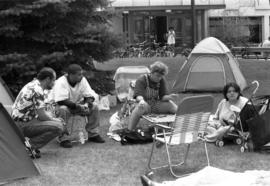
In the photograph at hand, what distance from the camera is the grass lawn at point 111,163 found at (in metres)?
6.21

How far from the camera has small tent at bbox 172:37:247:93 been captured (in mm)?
12945

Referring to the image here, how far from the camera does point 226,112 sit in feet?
26.1

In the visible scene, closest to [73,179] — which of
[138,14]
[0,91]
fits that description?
[0,91]

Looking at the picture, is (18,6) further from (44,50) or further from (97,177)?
(97,177)

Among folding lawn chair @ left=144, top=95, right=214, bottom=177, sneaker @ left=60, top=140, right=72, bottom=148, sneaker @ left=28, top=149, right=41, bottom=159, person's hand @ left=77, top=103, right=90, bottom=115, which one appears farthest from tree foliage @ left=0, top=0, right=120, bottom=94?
folding lawn chair @ left=144, top=95, right=214, bottom=177

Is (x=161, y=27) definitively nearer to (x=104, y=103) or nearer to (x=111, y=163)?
(x=104, y=103)

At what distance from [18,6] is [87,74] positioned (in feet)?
6.28

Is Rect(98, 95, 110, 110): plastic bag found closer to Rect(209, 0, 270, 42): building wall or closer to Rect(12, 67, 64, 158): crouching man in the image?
Rect(12, 67, 64, 158): crouching man

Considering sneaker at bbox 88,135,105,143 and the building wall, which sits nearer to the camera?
sneaker at bbox 88,135,105,143

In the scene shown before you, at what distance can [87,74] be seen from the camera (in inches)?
449

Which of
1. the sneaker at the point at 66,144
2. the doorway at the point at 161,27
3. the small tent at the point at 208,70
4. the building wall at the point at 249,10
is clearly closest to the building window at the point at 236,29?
the building wall at the point at 249,10

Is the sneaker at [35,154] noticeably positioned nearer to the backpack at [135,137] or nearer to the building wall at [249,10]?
the backpack at [135,137]

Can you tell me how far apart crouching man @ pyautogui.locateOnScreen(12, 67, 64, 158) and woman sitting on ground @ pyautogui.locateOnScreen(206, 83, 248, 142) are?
85.7 inches

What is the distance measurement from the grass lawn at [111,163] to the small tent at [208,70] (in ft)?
16.9
